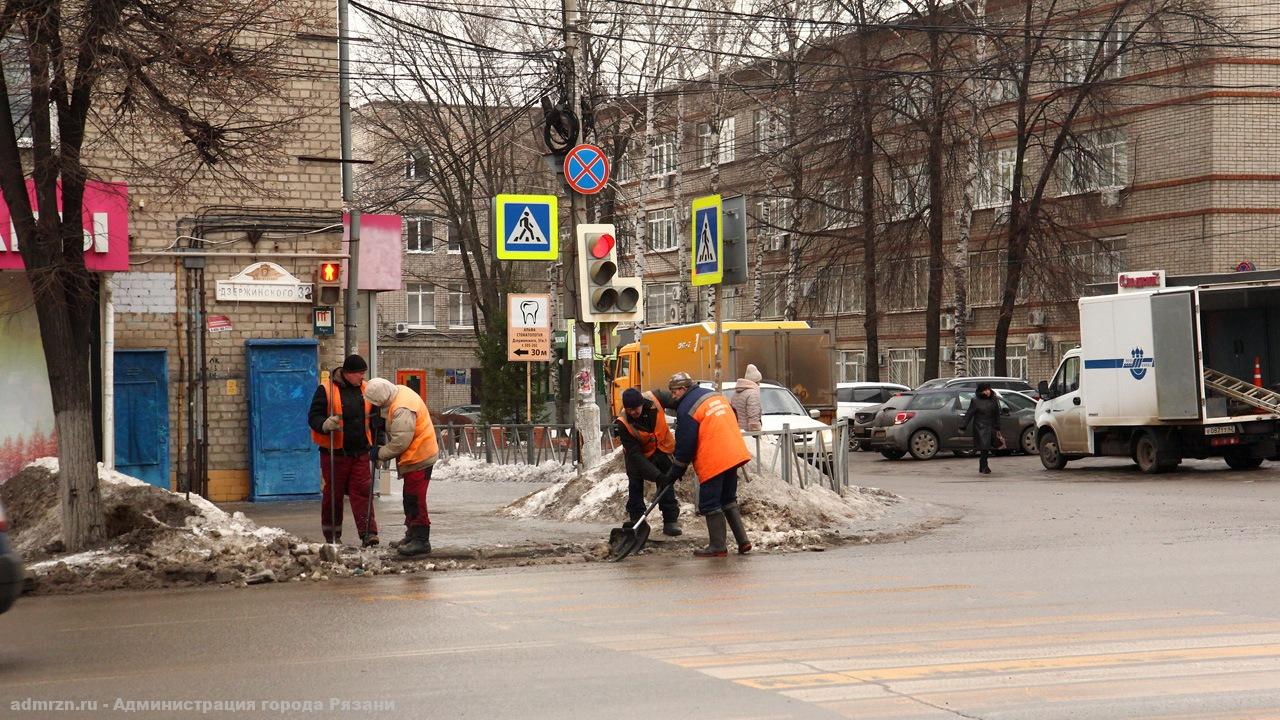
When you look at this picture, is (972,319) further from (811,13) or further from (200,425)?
(200,425)

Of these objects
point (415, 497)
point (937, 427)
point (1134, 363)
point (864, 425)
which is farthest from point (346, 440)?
point (864, 425)

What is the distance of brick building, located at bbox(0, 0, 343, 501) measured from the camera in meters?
20.5

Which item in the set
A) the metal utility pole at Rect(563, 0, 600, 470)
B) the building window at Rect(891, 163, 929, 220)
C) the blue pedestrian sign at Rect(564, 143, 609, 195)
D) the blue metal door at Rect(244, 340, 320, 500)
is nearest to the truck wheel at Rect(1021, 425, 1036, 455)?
the building window at Rect(891, 163, 929, 220)

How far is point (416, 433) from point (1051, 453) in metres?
17.4

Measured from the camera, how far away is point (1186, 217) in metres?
40.3

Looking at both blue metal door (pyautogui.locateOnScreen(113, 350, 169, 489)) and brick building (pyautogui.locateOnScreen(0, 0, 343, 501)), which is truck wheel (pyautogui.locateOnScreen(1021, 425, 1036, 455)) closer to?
brick building (pyautogui.locateOnScreen(0, 0, 343, 501))

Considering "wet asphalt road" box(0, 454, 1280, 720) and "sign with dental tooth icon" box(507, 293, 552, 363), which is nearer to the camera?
"wet asphalt road" box(0, 454, 1280, 720)

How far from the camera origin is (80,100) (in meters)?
13.0

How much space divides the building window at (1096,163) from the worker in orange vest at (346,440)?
2802cm

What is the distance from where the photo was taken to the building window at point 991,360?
4609cm

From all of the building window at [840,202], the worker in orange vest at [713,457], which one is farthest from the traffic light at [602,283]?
the building window at [840,202]

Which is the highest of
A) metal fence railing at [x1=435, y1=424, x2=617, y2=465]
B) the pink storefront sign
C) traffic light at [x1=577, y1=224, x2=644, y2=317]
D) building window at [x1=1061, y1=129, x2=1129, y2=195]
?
building window at [x1=1061, y1=129, x2=1129, y2=195]

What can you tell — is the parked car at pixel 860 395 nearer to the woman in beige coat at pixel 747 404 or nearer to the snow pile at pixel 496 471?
the snow pile at pixel 496 471

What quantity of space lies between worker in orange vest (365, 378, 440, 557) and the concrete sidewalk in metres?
0.29
